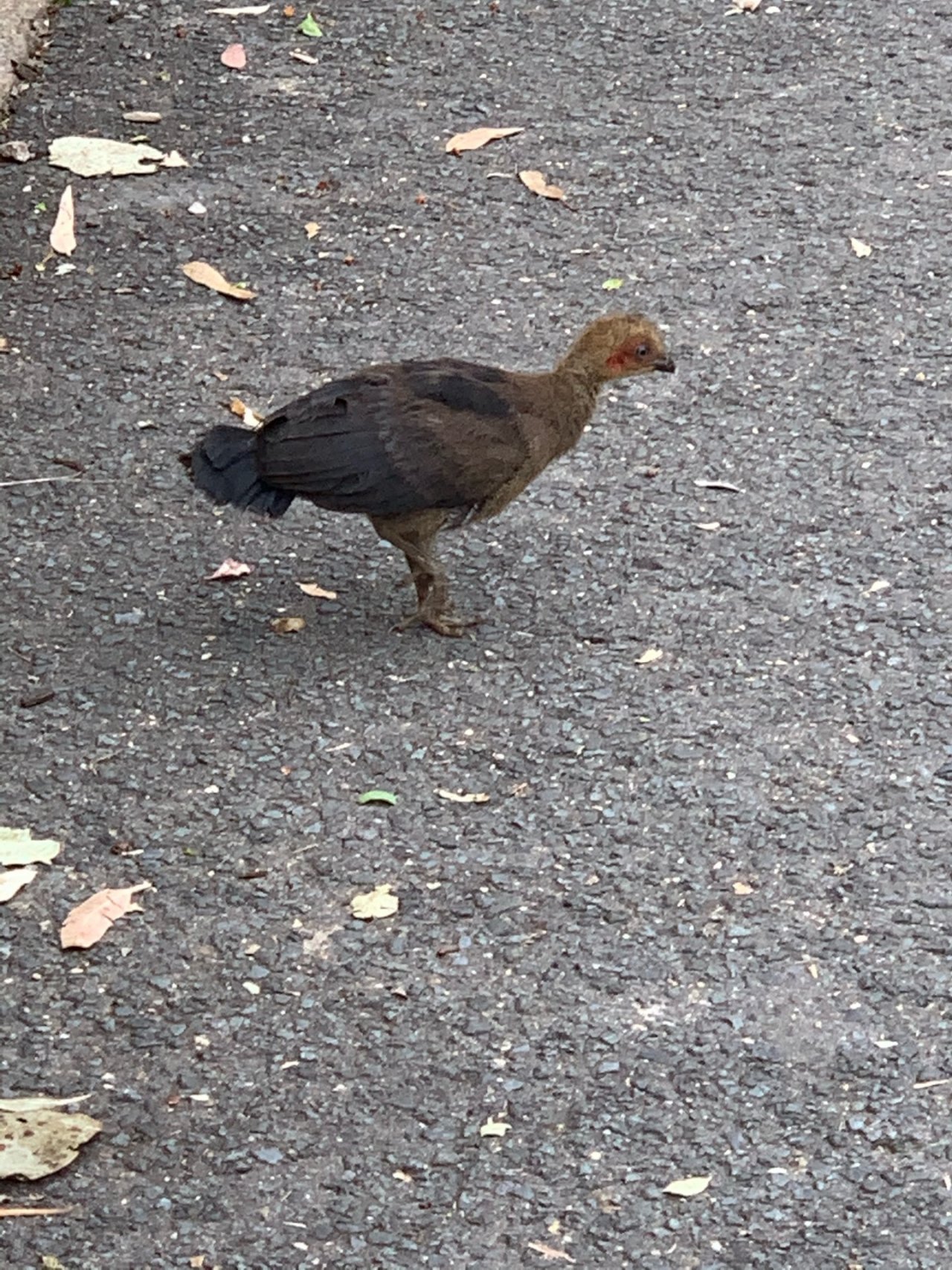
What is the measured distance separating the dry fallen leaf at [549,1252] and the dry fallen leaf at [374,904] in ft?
2.90

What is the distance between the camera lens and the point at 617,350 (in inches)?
196

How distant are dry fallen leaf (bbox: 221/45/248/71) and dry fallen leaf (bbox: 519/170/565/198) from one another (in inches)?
52.3

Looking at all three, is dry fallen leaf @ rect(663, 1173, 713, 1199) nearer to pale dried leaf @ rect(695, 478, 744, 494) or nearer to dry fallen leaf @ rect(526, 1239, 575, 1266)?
dry fallen leaf @ rect(526, 1239, 575, 1266)

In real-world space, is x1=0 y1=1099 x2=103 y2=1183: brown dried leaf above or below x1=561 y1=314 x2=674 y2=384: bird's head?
below

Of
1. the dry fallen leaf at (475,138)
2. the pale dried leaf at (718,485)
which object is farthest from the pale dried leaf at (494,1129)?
the dry fallen leaf at (475,138)

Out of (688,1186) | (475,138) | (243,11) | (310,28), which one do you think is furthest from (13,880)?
(243,11)

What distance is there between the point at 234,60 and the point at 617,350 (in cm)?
313

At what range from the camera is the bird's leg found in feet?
15.7

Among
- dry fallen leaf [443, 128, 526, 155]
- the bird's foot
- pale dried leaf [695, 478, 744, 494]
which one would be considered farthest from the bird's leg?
dry fallen leaf [443, 128, 526, 155]

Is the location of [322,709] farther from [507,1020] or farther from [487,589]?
[507,1020]

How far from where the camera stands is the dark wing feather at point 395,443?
4.67 metres

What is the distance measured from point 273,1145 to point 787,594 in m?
2.12

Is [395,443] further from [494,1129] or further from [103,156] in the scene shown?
[103,156]

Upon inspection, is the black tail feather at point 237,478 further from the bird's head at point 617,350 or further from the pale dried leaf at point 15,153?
the pale dried leaf at point 15,153
